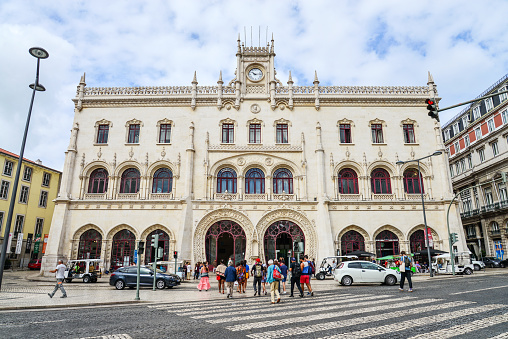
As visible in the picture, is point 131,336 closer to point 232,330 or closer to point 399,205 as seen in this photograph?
point 232,330

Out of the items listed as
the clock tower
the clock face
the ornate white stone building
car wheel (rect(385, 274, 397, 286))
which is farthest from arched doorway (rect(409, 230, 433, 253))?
the clock face

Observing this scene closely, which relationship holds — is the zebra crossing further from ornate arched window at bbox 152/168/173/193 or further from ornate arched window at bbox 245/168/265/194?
ornate arched window at bbox 152/168/173/193

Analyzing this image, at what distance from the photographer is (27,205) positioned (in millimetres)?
41844

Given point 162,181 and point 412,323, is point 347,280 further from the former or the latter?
point 162,181

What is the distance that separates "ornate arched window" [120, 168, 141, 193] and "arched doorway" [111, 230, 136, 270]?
389 cm

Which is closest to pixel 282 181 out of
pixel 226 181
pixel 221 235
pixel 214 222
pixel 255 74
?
pixel 226 181

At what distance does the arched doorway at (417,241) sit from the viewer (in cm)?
3102

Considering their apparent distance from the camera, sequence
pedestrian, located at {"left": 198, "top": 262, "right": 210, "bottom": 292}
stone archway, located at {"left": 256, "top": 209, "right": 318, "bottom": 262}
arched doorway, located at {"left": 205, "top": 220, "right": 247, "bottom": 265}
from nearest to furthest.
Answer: pedestrian, located at {"left": 198, "top": 262, "right": 210, "bottom": 292} < stone archway, located at {"left": 256, "top": 209, "right": 318, "bottom": 262} < arched doorway, located at {"left": 205, "top": 220, "right": 247, "bottom": 265}

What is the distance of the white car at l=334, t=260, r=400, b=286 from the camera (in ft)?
66.3

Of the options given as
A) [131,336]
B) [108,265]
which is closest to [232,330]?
[131,336]

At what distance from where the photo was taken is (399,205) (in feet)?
103

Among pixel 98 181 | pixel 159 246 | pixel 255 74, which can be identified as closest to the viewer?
pixel 159 246

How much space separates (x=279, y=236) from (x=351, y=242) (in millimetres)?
6467

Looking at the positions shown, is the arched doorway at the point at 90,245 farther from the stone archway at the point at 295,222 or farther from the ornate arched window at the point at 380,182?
the ornate arched window at the point at 380,182
